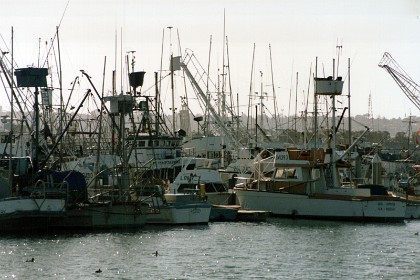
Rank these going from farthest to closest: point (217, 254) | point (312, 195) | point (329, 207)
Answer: point (312, 195) → point (329, 207) → point (217, 254)

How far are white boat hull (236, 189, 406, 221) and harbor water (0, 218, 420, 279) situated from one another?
5.33m

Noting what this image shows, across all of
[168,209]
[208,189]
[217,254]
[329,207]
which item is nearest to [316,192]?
[329,207]

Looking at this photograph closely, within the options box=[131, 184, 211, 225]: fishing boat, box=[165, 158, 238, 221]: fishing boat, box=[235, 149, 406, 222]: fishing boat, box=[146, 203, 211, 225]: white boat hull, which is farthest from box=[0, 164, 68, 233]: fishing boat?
box=[235, 149, 406, 222]: fishing boat

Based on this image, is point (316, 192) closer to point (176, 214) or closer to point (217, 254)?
point (176, 214)

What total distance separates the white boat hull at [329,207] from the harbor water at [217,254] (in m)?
5.33

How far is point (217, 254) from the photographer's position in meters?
56.7

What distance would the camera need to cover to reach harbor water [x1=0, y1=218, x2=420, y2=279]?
4991 centimetres

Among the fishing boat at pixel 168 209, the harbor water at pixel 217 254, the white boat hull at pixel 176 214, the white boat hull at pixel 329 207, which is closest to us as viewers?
the harbor water at pixel 217 254

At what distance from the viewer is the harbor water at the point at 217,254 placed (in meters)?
49.9

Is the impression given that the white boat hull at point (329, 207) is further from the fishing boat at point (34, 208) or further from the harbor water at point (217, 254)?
the fishing boat at point (34, 208)

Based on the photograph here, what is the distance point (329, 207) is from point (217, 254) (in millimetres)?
22293

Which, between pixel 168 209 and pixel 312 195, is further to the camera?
pixel 312 195

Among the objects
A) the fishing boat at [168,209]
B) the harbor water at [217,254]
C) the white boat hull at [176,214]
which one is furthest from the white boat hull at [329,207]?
the white boat hull at [176,214]

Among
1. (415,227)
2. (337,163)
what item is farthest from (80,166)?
(415,227)
